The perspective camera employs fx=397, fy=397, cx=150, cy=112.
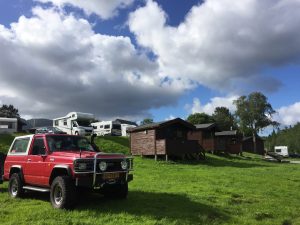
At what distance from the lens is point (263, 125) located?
87.5 metres

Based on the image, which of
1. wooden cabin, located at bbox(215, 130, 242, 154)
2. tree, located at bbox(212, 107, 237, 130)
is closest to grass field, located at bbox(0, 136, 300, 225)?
wooden cabin, located at bbox(215, 130, 242, 154)

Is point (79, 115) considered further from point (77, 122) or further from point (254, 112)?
point (254, 112)

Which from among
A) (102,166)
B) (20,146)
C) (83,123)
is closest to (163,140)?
(83,123)

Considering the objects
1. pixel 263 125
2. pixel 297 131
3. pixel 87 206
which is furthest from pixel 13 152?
pixel 297 131

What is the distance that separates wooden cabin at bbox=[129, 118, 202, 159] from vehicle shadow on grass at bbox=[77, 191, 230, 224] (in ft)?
72.1

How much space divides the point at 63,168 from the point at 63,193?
2.53 feet

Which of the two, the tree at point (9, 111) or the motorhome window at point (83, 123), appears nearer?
the motorhome window at point (83, 123)

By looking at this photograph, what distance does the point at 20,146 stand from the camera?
524 inches

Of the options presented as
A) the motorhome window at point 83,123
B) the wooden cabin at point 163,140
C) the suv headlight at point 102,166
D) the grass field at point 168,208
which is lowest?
the grass field at point 168,208

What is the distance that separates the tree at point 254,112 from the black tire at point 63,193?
79.8 metres

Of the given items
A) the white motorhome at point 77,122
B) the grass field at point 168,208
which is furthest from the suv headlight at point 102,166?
the white motorhome at point 77,122

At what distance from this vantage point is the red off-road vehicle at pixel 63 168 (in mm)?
10469

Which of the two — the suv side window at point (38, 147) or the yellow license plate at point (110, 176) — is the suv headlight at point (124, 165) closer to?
the yellow license plate at point (110, 176)

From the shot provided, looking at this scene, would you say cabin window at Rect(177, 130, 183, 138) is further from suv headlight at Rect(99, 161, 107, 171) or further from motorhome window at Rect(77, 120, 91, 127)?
suv headlight at Rect(99, 161, 107, 171)
